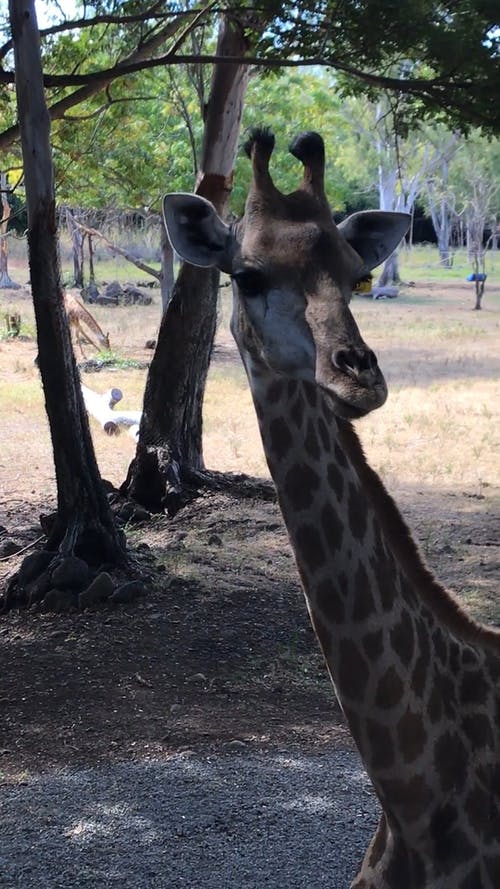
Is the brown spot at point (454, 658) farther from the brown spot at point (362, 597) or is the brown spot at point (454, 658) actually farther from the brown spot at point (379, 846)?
the brown spot at point (379, 846)

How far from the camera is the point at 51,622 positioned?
6.63 m

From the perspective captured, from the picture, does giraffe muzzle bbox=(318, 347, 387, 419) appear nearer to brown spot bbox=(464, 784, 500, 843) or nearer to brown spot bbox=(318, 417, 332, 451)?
brown spot bbox=(318, 417, 332, 451)

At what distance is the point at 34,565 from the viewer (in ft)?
23.4

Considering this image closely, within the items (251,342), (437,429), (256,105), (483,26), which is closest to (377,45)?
(483,26)

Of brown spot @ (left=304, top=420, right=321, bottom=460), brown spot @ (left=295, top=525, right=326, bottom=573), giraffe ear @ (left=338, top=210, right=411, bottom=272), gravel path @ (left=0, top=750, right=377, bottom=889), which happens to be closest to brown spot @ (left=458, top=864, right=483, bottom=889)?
brown spot @ (left=295, top=525, right=326, bottom=573)

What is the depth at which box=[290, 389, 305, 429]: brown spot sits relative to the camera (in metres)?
2.84

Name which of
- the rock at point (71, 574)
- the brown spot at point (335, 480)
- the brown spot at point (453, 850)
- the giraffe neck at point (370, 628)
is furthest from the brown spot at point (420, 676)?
the rock at point (71, 574)

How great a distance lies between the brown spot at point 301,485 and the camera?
2791 mm

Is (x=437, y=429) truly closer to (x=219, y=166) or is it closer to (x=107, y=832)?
(x=219, y=166)

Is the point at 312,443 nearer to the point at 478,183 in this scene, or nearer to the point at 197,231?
the point at 197,231

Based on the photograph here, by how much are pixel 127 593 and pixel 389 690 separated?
171 inches

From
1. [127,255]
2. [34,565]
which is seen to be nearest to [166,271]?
[127,255]

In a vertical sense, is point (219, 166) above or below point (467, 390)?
above

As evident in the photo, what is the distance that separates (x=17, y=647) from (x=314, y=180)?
166 inches
